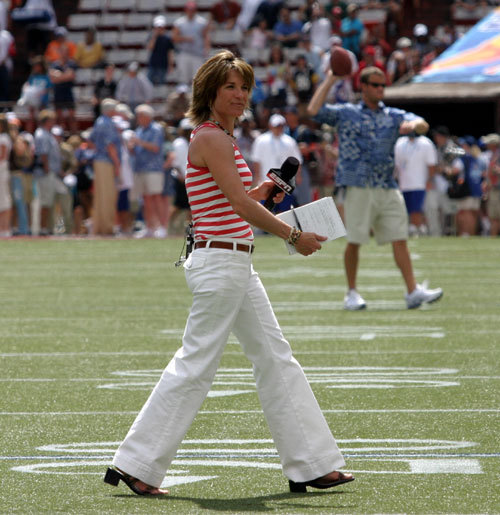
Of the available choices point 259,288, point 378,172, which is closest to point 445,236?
point 378,172

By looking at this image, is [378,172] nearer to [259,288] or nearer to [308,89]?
[259,288]

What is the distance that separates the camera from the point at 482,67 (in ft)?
91.3

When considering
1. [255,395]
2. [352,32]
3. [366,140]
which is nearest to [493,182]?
Result: [352,32]

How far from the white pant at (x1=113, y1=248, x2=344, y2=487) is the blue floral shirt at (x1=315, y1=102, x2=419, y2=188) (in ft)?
23.6

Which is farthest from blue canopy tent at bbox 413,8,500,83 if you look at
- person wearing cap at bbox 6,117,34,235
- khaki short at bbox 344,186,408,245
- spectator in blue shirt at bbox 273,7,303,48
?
khaki short at bbox 344,186,408,245

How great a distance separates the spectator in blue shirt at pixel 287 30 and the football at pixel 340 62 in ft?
60.3

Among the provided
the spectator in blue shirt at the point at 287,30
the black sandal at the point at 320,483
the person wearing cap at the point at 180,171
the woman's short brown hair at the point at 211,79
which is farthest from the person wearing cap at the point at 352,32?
the black sandal at the point at 320,483

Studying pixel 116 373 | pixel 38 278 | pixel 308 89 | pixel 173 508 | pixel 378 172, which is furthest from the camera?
pixel 308 89

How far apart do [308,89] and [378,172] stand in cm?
1472

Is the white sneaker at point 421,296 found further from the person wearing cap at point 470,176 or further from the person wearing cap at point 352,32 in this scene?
the person wearing cap at point 352,32

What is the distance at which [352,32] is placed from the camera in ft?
95.9

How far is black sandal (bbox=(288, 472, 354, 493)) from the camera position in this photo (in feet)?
18.6

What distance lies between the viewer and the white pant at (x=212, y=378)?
5.62m

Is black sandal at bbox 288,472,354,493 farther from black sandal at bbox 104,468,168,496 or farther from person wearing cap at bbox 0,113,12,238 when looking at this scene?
person wearing cap at bbox 0,113,12,238
